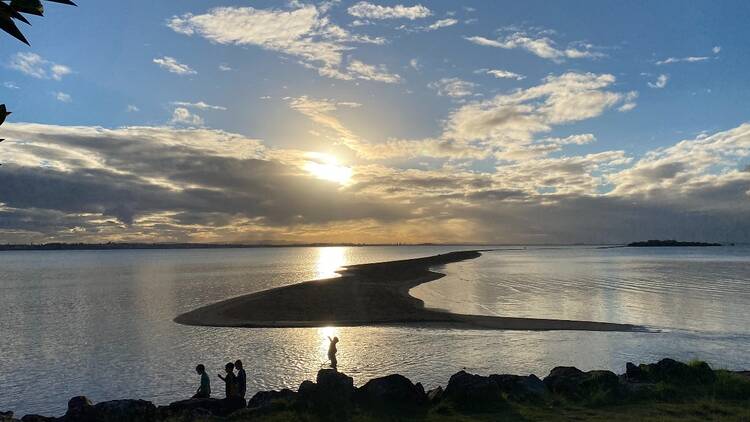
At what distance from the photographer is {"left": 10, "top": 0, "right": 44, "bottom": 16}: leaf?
364cm

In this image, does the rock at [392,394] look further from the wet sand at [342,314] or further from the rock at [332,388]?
the wet sand at [342,314]

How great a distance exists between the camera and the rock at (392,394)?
17.4m

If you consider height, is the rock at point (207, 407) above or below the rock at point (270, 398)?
below

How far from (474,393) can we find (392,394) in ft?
9.10

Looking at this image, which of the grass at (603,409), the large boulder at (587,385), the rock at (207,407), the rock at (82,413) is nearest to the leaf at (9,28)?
the grass at (603,409)

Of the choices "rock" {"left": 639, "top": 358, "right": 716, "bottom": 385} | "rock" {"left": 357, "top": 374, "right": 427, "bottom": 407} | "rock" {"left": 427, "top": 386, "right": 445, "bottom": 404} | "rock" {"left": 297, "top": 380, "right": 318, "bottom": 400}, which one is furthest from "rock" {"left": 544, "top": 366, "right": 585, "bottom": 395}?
"rock" {"left": 297, "top": 380, "right": 318, "bottom": 400}

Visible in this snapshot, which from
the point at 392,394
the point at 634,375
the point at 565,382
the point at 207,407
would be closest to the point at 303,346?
the point at 207,407

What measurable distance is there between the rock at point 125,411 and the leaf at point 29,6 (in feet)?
52.3

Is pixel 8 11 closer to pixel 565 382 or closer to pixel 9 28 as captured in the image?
pixel 9 28

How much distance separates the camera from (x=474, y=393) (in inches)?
685

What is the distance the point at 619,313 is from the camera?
160 ft

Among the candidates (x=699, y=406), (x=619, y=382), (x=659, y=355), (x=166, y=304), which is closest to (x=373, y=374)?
(x=619, y=382)

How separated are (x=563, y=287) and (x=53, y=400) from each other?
67727 mm

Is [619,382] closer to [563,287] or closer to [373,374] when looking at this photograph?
[373,374]
